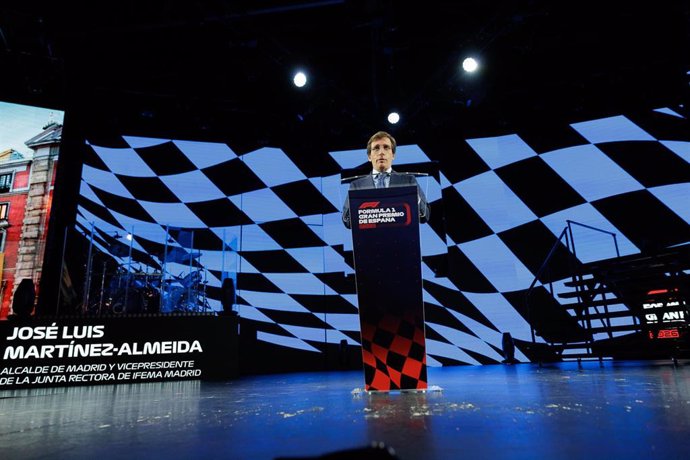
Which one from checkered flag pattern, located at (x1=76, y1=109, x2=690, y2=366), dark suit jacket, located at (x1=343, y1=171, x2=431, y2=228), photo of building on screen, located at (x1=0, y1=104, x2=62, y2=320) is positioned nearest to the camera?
dark suit jacket, located at (x1=343, y1=171, x2=431, y2=228)

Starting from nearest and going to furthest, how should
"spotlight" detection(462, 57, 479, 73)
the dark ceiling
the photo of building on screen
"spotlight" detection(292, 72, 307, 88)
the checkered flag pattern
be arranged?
the dark ceiling < "spotlight" detection(462, 57, 479, 73) < "spotlight" detection(292, 72, 307, 88) < the checkered flag pattern < the photo of building on screen

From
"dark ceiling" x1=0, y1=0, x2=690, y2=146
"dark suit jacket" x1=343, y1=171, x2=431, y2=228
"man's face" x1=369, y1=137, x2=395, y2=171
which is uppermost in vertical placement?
"dark ceiling" x1=0, y1=0, x2=690, y2=146

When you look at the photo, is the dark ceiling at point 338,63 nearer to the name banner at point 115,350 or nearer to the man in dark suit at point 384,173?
the man in dark suit at point 384,173

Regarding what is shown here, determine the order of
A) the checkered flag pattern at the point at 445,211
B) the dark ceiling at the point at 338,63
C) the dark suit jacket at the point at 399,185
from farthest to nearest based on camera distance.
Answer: the checkered flag pattern at the point at 445,211 → the dark ceiling at the point at 338,63 → the dark suit jacket at the point at 399,185

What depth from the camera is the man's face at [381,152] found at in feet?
5.38

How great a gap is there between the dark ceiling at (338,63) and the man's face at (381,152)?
82.8 inches

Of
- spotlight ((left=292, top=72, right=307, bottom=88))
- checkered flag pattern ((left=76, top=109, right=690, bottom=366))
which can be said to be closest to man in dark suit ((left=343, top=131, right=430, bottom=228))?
checkered flag pattern ((left=76, top=109, right=690, bottom=366))

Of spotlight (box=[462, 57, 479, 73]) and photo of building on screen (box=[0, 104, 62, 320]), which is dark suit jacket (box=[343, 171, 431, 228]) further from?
photo of building on screen (box=[0, 104, 62, 320])

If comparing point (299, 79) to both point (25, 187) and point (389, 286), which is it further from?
point (25, 187)

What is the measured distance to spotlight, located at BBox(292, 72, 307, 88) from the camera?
4.00 m

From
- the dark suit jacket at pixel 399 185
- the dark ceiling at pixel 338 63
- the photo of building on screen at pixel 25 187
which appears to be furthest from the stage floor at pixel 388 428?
the photo of building on screen at pixel 25 187

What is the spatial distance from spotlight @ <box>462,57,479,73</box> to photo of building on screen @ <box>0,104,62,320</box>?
418cm

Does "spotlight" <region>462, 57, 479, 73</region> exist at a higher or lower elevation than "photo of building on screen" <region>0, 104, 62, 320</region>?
higher

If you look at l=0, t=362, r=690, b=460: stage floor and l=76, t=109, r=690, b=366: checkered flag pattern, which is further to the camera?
l=76, t=109, r=690, b=366: checkered flag pattern
